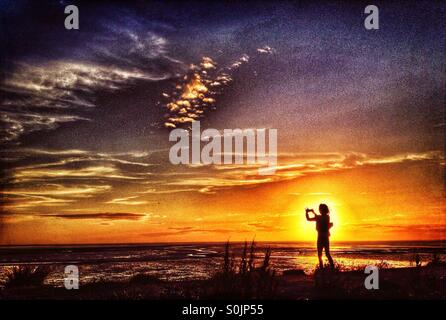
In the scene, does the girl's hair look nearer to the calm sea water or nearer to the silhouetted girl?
the silhouetted girl

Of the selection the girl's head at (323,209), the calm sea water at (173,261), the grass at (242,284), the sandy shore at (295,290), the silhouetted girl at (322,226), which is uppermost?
the girl's head at (323,209)

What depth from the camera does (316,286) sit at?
7.95 metres

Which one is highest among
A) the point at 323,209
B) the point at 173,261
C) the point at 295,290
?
the point at 323,209

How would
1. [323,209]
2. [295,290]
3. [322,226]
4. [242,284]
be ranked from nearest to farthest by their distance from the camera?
1. [242,284]
2. [295,290]
3. [322,226]
4. [323,209]

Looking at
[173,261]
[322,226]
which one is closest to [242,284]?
[322,226]

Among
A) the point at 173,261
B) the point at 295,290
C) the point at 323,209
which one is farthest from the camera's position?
the point at 173,261

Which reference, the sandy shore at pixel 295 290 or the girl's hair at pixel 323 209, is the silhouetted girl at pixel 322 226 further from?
the sandy shore at pixel 295 290

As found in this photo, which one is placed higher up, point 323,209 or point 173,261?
point 323,209

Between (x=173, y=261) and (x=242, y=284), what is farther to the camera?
(x=173, y=261)

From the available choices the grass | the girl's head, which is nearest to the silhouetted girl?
the girl's head

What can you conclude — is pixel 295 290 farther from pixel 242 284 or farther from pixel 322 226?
pixel 322 226

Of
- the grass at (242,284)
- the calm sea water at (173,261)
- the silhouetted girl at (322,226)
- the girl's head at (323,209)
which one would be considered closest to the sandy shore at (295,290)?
the grass at (242,284)
